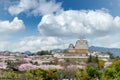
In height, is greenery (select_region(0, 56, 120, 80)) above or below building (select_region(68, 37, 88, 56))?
below

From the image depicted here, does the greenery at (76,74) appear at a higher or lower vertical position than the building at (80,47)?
lower

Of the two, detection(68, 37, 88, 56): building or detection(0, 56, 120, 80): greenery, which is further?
detection(68, 37, 88, 56): building

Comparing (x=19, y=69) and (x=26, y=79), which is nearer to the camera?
(x=26, y=79)

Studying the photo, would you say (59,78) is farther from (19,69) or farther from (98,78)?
(19,69)

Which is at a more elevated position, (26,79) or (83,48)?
(83,48)

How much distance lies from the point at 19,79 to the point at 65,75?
23.5 ft

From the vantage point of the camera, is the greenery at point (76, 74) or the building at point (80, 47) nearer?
the greenery at point (76, 74)

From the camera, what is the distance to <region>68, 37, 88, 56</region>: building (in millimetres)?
83062

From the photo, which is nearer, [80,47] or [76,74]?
[76,74]

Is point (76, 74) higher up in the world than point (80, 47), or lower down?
lower down

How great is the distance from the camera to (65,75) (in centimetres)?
3688

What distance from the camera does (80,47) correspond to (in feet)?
275

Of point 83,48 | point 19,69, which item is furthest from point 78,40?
point 19,69

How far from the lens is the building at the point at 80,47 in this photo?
83.1 metres
